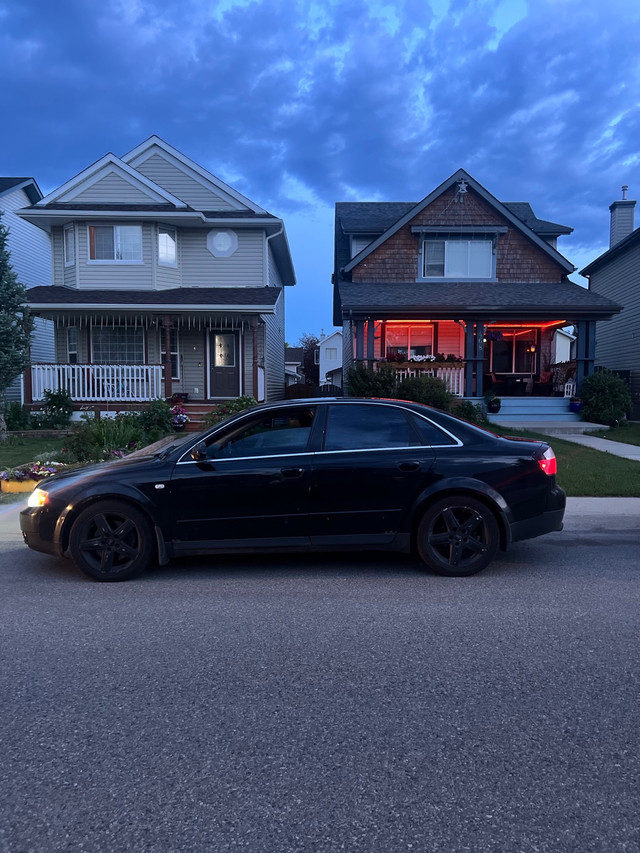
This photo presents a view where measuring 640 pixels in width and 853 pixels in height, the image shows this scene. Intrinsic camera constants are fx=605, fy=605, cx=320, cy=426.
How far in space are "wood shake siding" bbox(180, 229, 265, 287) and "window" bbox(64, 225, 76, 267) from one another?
10.8ft

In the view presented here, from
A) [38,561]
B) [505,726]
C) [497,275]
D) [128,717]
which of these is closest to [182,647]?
[128,717]

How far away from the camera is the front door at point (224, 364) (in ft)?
65.8

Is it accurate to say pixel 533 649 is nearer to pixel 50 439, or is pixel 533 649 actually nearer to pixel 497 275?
pixel 50 439

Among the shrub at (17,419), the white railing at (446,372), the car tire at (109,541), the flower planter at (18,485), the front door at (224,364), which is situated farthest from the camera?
the front door at (224,364)

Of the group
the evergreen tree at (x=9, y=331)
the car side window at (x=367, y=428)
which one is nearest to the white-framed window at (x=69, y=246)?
the evergreen tree at (x=9, y=331)

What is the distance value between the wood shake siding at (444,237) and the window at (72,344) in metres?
9.61

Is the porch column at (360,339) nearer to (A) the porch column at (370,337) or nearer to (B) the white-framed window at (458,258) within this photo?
(A) the porch column at (370,337)

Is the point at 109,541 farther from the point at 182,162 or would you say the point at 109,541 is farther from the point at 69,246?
the point at 182,162

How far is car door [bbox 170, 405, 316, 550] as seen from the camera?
5.37 meters

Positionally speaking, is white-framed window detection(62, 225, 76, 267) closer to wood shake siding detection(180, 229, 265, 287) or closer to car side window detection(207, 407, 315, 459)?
wood shake siding detection(180, 229, 265, 287)

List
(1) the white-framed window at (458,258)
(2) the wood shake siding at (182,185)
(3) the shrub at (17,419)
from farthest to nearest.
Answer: (1) the white-framed window at (458,258), (2) the wood shake siding at (182,185), (3) the shrub at (17,419)

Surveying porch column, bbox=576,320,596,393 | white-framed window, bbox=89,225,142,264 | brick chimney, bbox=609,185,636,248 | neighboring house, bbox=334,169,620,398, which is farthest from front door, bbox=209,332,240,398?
brick chimney, bbox=609,185,636,248

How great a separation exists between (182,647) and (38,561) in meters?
2.88

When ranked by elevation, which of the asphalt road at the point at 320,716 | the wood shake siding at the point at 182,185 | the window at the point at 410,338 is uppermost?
the wood shake siding at the point at 182,185
